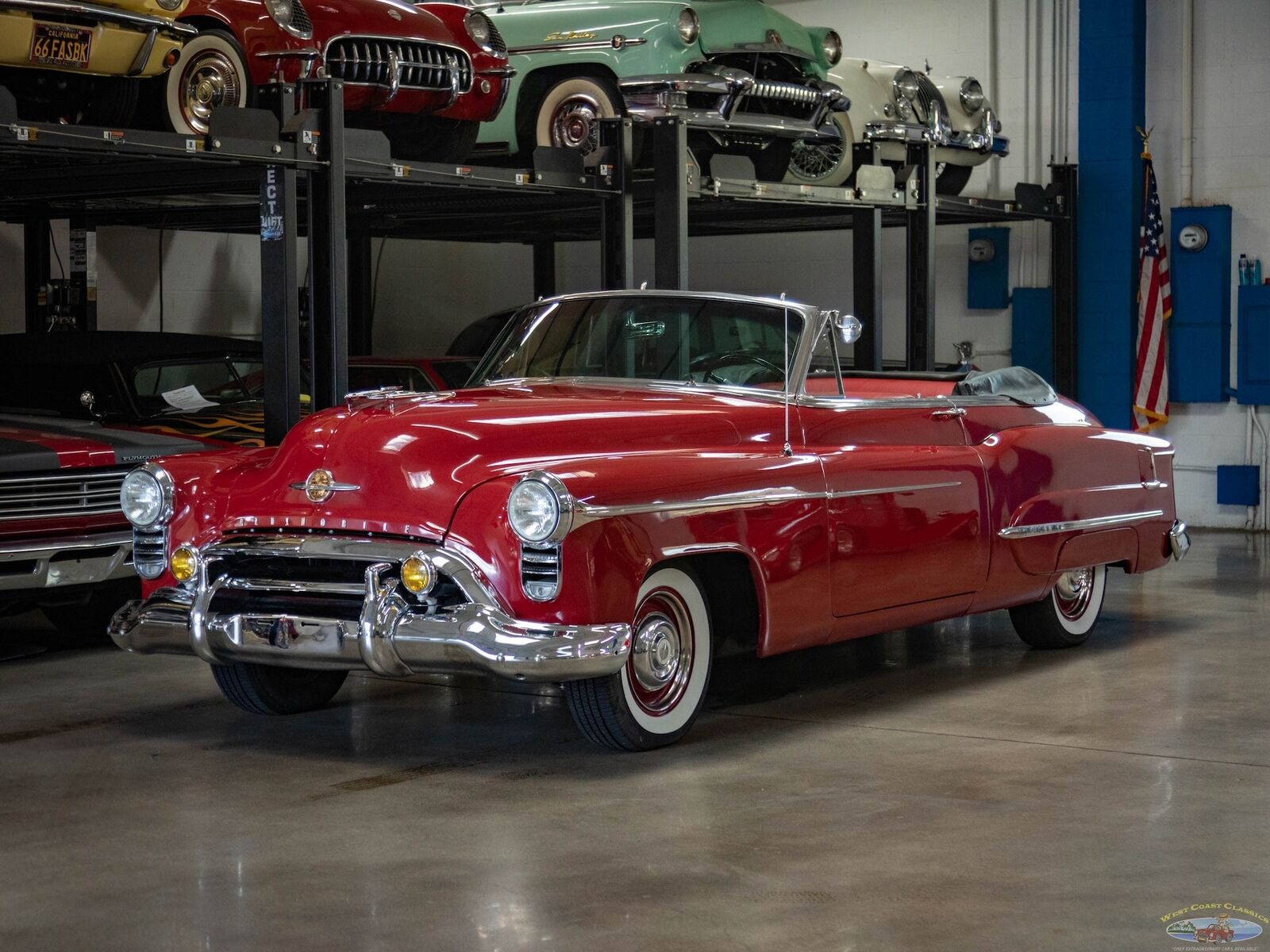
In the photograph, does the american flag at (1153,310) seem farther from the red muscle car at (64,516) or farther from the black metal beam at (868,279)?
the red muscle car at (64,516)

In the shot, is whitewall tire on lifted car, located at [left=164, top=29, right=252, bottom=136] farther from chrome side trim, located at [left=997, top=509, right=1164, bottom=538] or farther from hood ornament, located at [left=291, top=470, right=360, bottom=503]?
chrome side trim, located at [left=997, top=509, right=1164, bottom=538]

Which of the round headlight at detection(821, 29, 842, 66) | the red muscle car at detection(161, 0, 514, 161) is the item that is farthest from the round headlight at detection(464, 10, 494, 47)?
the round headlight at detection(821, 29, 842, 66)

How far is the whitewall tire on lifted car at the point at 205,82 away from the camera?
7398mm

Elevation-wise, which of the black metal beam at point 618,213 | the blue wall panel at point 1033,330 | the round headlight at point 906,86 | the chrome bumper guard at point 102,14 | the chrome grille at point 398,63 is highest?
the round headlight at point 906,86

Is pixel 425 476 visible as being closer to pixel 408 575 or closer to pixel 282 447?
pixel 408 575

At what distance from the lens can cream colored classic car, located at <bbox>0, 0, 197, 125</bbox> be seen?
21.6ft

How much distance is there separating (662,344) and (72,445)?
277 cm

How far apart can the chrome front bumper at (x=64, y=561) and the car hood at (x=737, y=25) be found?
178 inches

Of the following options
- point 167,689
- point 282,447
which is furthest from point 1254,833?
point 167,689

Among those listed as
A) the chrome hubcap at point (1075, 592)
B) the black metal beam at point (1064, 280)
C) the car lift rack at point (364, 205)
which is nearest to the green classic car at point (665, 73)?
the car lift rack at point (364, 205)

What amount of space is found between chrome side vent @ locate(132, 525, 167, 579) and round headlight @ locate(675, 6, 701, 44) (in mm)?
5190

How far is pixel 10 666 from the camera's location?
22.8ft

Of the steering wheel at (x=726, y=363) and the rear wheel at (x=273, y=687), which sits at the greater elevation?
the steering wheel at (x=726, y=363)

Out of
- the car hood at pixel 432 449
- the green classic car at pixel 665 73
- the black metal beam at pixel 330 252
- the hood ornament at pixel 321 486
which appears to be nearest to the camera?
the car hood at pixel 432 449
